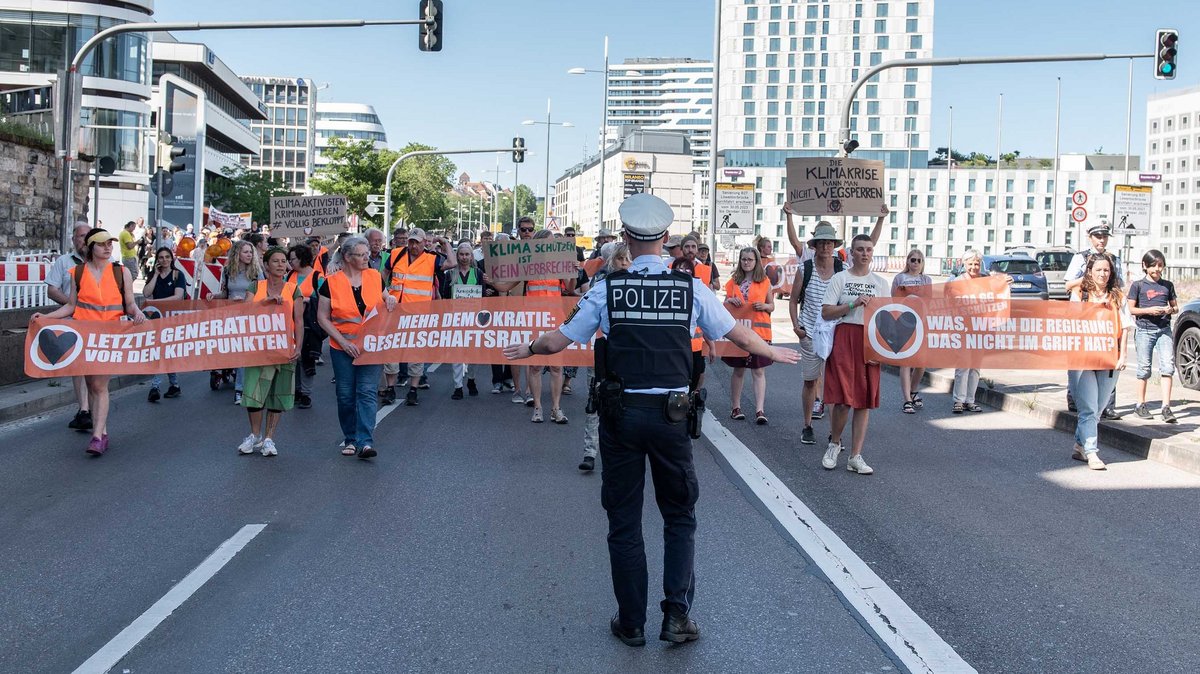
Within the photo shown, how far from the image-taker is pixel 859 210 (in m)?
14.9

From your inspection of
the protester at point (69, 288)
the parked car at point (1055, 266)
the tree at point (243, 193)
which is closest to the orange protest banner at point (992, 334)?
the protester at point (69, 288)

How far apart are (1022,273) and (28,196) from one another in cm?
2808

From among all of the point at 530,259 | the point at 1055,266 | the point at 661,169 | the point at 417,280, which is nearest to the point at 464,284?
the point at 417,280

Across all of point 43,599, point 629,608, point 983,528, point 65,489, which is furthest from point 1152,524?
point 65,489

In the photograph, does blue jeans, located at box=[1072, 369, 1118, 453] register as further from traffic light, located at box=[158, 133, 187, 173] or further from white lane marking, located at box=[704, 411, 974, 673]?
traffic light, located at box=[158, 133, 187, 173]

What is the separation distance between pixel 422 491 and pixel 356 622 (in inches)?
123

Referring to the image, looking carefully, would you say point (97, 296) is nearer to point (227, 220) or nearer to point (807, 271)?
point (807, 271)

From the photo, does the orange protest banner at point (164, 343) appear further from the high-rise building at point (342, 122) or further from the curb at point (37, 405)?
the high-rise building at point (342, 122)

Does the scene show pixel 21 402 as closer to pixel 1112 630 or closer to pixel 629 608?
pixel 629 608

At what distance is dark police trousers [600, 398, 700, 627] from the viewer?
5074 mm

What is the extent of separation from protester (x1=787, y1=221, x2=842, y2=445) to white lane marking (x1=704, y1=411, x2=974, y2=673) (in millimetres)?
1521

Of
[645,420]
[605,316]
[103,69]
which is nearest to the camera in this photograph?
[645,420]

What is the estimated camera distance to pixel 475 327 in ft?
38.2

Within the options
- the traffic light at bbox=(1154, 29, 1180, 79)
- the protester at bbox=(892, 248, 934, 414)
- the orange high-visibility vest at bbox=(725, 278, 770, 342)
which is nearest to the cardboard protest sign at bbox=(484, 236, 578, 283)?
the orange high-visibility vest at bbox=(725, 278, 770, 342)
